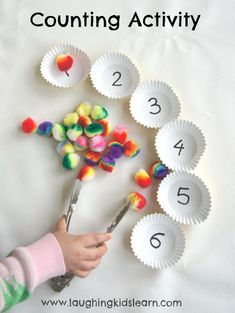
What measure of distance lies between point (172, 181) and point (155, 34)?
260 mm

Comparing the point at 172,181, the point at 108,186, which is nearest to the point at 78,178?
the point at 108,186

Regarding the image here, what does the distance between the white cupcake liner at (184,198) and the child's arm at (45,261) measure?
116mm

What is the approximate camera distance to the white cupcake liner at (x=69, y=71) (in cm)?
76

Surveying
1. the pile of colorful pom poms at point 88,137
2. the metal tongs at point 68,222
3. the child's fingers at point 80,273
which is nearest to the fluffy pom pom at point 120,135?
the pile of colorful pom poms at point 88,137

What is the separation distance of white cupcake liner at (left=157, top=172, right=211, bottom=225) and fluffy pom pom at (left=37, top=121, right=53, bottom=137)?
0.68 ft

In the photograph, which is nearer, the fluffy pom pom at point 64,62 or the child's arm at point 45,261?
the child's arm at point 45,261

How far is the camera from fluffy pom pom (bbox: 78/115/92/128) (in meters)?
0.73

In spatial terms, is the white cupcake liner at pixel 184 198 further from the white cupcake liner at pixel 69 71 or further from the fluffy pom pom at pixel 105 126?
the white cupcake liner at pixel 69 71

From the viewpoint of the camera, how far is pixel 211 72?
2.48ft

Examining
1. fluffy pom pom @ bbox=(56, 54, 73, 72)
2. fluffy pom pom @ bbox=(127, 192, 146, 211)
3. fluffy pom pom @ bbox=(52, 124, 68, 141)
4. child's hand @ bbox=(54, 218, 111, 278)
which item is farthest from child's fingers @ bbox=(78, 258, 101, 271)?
fluffy pom pom @ bbox=(56, 54, 73, 72)

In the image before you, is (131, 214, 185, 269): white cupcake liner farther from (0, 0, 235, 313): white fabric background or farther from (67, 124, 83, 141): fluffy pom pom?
(67, 124, 83, 141): fluffy pom pom

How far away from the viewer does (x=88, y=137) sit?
2.41 ft

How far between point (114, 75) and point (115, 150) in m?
0.14

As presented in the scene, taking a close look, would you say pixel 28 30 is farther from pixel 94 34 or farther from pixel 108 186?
pixel 108 186
